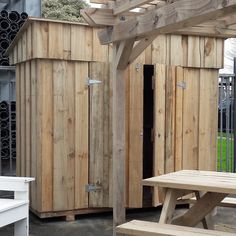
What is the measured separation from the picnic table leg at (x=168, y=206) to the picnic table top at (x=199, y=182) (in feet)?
0.39

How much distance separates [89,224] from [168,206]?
163 cm

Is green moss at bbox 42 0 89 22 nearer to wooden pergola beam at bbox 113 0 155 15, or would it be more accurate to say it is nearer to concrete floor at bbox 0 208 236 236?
concrete floor at bbox 0 208 236 236

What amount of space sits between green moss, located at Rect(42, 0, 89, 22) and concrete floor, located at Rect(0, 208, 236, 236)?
16.5 meters

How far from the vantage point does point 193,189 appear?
4.01 metres

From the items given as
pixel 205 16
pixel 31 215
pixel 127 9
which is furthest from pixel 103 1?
pixel 31 215

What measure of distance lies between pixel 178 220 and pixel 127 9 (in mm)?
2087

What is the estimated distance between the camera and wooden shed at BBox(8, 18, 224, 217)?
18.0 feet

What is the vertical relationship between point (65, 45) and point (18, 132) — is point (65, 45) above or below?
above

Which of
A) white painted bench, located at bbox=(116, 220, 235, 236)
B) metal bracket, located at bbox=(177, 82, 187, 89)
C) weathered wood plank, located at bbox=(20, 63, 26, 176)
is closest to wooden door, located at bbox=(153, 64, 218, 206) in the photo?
metal bracket, located at bbox=(177, 82, 187, 89)

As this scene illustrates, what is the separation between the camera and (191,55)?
608cm

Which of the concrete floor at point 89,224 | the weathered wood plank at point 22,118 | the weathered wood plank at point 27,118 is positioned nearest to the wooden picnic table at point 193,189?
the concrete floor at point 89,224

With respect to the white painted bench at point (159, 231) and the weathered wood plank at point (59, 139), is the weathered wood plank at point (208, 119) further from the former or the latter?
the white painted bench at point (159, 231)

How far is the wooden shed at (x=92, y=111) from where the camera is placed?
547cm

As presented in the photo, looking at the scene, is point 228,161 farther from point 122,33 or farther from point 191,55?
point 122,33
